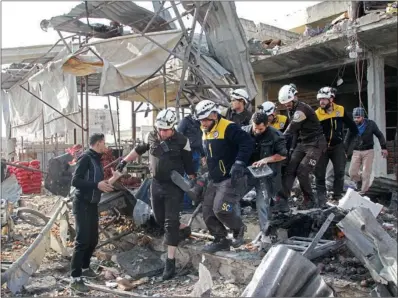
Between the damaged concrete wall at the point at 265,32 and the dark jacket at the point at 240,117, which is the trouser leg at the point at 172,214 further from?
the damaged concrete wall at the point at 265,32

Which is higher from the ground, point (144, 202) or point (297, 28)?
point (297, 28)

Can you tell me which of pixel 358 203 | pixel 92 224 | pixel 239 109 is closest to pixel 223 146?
pixel 239 109

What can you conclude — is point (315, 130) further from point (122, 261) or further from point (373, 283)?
point (122, 261)

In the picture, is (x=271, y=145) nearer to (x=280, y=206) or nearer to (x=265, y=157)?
(x=265, y=157)

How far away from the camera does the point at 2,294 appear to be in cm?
478

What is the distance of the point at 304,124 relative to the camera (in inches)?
221

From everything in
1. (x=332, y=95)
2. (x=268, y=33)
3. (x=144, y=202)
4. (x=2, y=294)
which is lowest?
(x=2, y=294)

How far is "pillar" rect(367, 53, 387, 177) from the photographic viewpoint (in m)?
9.27

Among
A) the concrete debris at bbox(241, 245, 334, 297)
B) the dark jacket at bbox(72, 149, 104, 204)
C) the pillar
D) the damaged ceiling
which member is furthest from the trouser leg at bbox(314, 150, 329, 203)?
the pillar

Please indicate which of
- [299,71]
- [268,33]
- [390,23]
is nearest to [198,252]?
[390,23]

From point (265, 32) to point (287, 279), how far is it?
11414 mm

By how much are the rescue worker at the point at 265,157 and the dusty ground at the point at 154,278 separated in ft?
2.85

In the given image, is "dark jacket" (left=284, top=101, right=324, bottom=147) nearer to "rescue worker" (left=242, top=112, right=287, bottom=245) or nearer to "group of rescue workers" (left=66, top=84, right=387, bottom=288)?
"group of rescue workers" (left=66, top=84, right=387, bottom=288)

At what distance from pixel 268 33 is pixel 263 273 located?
11.4 meters
